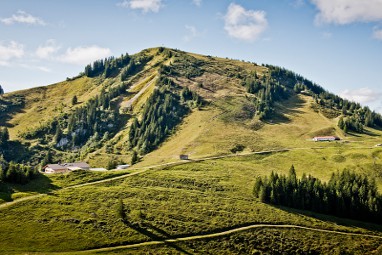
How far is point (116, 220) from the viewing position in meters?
94.2

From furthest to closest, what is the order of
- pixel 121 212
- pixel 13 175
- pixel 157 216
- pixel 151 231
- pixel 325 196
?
pixel 325 196 < pixel 13 175 < pixel 157 216 < pixel 121 212 < pixel 151 231

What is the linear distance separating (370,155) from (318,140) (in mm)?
30598

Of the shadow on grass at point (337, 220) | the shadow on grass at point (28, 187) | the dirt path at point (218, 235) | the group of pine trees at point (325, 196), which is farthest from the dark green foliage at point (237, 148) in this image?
the shadow on grass at point (28, 187)

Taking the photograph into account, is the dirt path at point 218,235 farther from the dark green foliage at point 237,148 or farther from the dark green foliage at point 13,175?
the dark green foliage at point 237,148

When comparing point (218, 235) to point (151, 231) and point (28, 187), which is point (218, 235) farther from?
point (28, 187)

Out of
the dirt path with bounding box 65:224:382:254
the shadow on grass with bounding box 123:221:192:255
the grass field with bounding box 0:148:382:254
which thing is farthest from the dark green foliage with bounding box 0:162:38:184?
the dirt path with bounding box 65:224:382:254

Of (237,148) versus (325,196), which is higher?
(237,148)

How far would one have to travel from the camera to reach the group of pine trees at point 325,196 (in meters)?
116

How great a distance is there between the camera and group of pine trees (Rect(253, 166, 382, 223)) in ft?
380

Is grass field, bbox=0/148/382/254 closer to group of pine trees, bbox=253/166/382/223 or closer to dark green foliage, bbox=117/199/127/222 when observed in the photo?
dark green foliage, bbox=117/199/127/222

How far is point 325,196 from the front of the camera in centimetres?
11738

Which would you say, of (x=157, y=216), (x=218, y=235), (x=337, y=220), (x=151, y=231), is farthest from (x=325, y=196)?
(x=151, y=231)

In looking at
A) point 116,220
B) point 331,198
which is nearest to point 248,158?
point 331,198

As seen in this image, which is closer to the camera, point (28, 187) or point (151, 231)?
point (151, 231)
